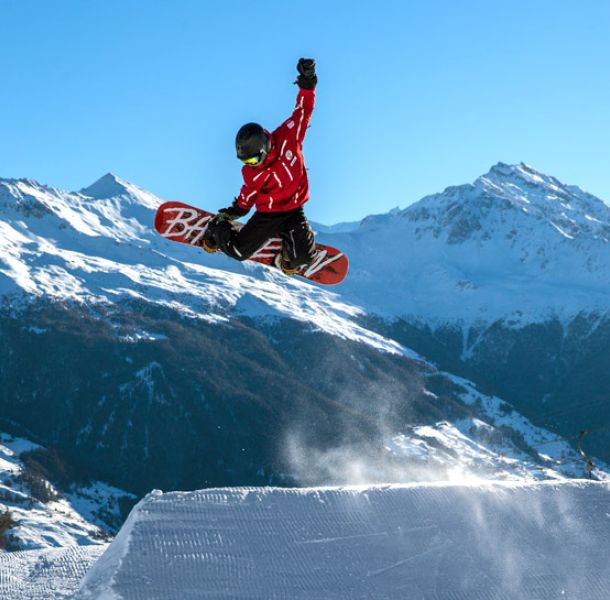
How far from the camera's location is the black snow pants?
1242 cm

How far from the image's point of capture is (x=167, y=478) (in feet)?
635

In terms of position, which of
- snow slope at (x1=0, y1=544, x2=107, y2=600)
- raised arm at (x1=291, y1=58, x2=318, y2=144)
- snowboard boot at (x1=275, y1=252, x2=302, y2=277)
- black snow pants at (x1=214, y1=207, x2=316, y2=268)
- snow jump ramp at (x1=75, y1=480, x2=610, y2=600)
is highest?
raised arm at (x1=291, y1=58, x2=318, y2=144)

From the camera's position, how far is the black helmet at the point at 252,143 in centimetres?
1091

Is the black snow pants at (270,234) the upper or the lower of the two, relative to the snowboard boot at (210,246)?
upper

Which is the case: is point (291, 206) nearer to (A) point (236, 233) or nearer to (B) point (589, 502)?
(A) point (236, 233)

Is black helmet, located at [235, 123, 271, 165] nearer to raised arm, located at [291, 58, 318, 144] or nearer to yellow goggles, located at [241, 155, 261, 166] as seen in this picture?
yellow goggles, located at [241, 155, 261, 166]

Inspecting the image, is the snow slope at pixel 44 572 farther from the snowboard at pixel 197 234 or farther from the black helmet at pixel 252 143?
the black helmet at pixel 252 143

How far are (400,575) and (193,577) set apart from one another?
2.06m

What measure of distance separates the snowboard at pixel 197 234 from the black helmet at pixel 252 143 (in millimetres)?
3400

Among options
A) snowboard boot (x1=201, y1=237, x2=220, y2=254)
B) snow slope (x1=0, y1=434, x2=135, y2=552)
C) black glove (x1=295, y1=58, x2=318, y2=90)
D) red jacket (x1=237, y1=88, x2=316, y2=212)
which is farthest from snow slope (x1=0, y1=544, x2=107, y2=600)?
snow slope (x1=0, y1=434, x2=135, y2=552)

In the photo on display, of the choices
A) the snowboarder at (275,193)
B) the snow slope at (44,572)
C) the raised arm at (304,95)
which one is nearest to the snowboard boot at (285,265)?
the snowboarder at (275,193)

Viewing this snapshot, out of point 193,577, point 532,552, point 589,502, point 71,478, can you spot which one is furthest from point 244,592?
point 71,478

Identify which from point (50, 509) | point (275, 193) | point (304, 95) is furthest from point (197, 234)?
point (50, 509)

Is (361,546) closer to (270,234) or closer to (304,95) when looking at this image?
(270,234)
